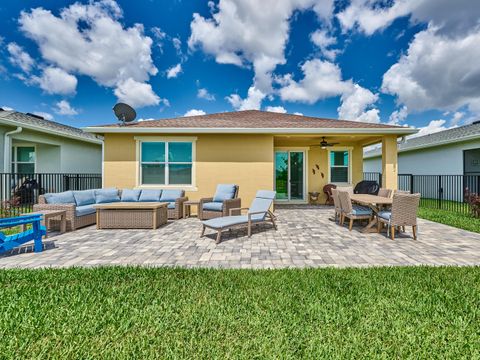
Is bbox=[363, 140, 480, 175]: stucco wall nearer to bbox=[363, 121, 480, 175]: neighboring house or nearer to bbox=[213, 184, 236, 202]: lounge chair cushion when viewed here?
bbox=[363, 121, 480, 175]: neighboring house

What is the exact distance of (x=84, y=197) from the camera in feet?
22.8

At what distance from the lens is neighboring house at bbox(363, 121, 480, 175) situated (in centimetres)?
1187

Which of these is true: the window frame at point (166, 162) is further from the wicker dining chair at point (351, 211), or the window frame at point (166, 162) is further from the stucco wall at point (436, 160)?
the stucco wall at point (436, 160)

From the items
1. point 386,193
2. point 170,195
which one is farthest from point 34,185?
point 386,193

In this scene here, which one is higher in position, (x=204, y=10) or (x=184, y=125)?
(x=204, y=10)

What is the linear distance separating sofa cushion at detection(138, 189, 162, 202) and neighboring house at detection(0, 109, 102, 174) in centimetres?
512

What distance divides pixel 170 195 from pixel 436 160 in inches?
656

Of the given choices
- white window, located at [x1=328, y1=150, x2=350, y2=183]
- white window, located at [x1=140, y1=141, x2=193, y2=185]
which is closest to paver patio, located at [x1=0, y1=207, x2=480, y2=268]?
white window, located at [x1=140, y1=141, x2=193, y2=185]

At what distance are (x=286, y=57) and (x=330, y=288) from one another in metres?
13.3

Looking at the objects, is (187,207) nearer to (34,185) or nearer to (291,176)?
(291,176)

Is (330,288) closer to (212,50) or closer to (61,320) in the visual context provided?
(61,320)

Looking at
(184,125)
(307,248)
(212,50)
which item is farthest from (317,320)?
(212,50)

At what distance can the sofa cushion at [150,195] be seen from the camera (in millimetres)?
7789

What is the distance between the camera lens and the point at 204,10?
9.05 metres
